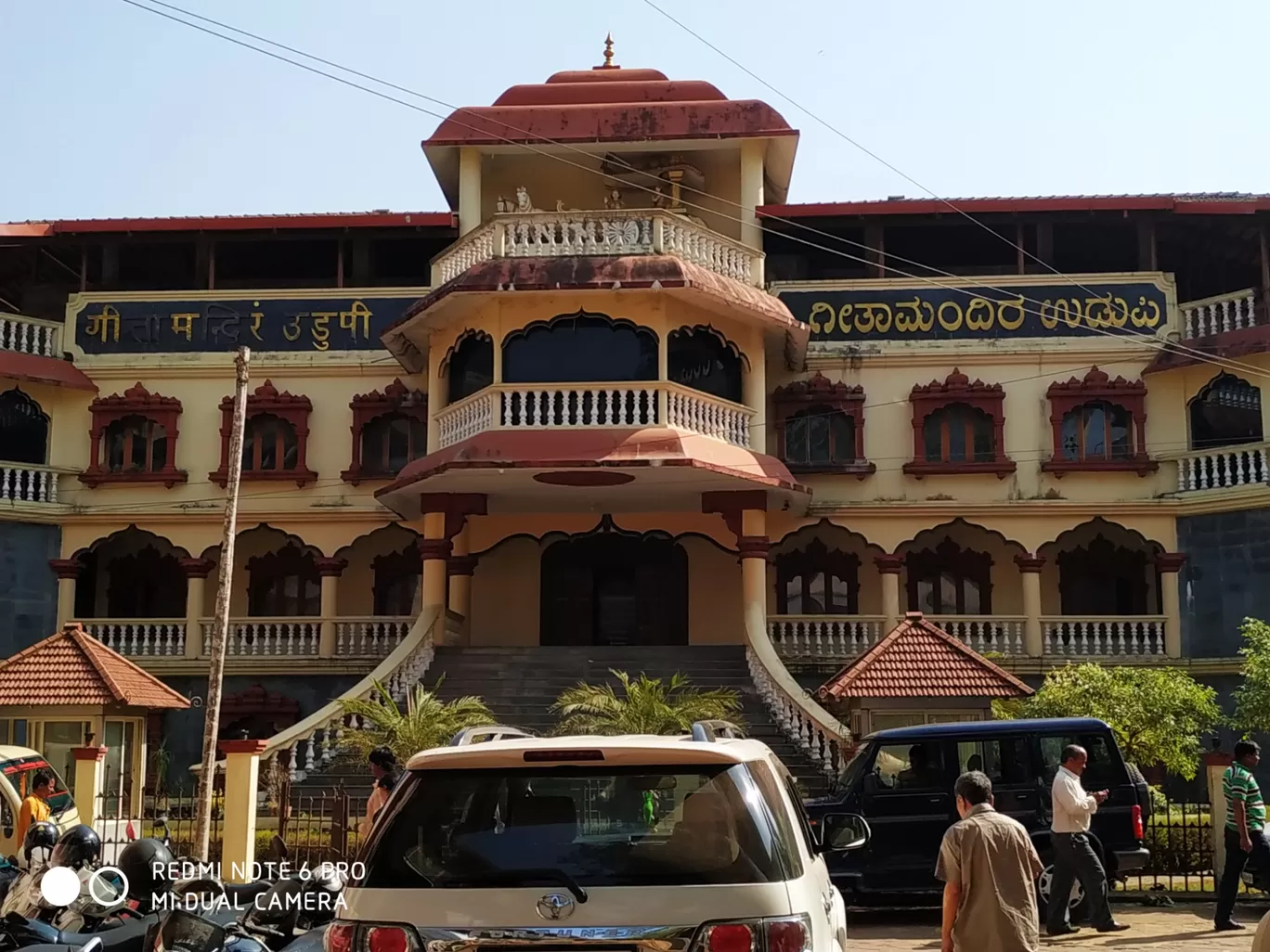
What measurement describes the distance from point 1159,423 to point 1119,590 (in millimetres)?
2977

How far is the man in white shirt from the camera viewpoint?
10297 mm

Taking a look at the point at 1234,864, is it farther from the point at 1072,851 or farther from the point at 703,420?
the point at 703,420

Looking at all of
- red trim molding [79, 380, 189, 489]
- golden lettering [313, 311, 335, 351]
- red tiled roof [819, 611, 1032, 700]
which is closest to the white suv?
red tiled roof [819, 611, 1032, 700]

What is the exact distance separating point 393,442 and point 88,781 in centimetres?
1049

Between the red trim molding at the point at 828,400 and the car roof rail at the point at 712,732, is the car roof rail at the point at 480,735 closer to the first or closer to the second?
the car roof rail at the point at 712,732

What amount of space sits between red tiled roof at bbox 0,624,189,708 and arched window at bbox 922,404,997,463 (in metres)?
12.9

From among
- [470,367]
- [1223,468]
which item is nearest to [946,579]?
[1223,468]

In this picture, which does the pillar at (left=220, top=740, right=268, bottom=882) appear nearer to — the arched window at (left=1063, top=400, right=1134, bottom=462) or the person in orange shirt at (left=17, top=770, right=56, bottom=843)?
the person in orange shirt at (left=17, top=770, right=56, bottom=843)

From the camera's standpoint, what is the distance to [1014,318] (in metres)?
22.4

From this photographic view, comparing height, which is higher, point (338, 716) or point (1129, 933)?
point (338, 716)

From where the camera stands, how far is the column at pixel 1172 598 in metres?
21.1

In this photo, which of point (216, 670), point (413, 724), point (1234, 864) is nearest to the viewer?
point (1234, 864)

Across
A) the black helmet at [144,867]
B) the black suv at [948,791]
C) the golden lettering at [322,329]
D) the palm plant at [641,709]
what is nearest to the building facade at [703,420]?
the golden lettering at [322,329]

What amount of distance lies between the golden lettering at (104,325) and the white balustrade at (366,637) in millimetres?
6483
